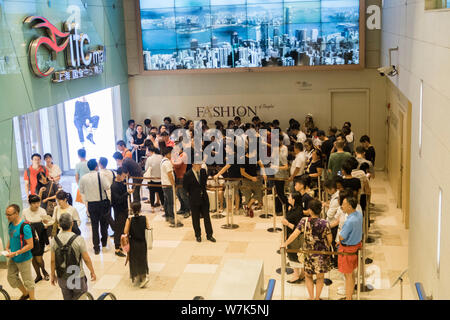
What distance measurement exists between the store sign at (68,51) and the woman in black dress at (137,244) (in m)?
4.48

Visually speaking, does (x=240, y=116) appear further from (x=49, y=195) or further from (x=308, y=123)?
(x=49, y=195)

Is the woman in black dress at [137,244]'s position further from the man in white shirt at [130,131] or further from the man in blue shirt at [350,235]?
the man in white shirt at [130,131]

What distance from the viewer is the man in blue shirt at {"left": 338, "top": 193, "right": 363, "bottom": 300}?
6.91 m

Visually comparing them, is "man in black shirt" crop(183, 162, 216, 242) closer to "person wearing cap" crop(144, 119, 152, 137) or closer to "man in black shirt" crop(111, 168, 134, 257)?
"man in black shirt" crop(111, 168, 134, 257)

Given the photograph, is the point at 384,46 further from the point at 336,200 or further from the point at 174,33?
the point at 336,200

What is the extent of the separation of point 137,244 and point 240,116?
8.27m

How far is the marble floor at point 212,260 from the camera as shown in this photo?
809cm

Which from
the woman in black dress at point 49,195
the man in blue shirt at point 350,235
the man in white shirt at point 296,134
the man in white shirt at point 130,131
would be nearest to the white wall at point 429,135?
the man in blue shirt at point 350,235

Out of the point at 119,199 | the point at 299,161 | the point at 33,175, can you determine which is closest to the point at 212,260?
the point at 119,199

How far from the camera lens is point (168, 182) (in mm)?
10805

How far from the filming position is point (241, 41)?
15.1 metres

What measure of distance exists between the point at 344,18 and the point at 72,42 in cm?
699
